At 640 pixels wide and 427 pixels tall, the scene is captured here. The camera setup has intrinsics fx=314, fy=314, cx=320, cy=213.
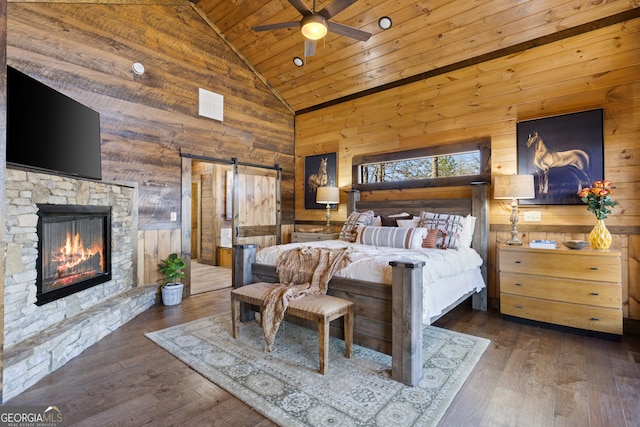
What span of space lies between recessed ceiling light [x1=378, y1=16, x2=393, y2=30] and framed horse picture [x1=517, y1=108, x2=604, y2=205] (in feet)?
6.47

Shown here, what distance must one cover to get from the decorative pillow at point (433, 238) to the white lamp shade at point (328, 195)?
1892 millimetres

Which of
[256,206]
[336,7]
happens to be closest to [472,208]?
[336,7]

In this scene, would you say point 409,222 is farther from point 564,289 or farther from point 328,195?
point 564,289

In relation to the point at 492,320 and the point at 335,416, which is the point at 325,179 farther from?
the point at 335,416

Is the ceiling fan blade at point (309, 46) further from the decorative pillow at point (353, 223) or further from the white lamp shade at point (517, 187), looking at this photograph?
the white lamp shade at point (517, 187)

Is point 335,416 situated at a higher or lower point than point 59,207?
lower

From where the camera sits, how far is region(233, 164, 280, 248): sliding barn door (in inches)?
Result: 204

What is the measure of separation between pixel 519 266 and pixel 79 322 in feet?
13.6

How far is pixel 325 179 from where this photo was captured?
5613mm

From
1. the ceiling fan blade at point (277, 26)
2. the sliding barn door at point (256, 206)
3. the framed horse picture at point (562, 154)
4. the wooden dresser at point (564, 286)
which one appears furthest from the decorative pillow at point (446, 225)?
the sliding barn door at point (256, 206)

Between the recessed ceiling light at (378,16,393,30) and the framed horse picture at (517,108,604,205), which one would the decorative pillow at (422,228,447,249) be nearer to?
the framed horse picture at (517,108,604,205)

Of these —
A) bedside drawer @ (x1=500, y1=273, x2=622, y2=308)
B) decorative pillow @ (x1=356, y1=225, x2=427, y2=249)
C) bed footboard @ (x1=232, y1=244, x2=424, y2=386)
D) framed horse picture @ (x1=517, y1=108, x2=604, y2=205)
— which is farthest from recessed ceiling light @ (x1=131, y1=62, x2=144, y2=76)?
bedside drawer @ (x1=500, y1=273, x2=622, y2=308)

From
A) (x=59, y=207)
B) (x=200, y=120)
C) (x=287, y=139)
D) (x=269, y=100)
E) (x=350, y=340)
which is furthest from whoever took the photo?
(x=287, y=139)

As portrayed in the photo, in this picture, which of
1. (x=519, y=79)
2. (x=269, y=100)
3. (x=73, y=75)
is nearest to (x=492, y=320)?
(x=519, y=79)
